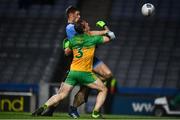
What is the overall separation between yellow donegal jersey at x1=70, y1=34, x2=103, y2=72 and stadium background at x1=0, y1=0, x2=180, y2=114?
938 cm

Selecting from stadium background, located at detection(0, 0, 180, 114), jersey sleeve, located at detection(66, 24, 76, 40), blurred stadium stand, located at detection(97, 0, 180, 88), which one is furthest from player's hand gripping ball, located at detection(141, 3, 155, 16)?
blurred stadium stand, located at detection(97, 0, 180, 88)

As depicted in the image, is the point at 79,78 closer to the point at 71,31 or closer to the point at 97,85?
the point at 97,85

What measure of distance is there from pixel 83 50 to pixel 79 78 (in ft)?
1.87

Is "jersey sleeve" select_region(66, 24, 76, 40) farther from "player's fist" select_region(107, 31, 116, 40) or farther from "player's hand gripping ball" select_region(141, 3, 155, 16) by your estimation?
"player's hand gripping ball" select_region(141, 3, 155, 16)

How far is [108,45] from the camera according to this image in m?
27.9

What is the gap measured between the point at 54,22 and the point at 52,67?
2.95 metres

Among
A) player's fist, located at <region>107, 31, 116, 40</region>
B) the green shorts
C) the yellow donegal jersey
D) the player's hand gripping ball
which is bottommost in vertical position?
the green shorts

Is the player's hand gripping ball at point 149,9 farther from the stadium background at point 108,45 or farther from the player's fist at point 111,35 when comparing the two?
the stadium background at point 108,45

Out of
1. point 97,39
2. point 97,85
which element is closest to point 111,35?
point 97,39

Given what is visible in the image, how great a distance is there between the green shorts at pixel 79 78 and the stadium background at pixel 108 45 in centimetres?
937

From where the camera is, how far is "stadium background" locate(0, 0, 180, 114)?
26.1m

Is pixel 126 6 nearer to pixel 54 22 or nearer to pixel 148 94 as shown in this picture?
pixel 54 22

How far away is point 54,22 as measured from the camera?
2912cm

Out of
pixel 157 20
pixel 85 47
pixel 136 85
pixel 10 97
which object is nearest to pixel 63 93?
pixel 85 47
